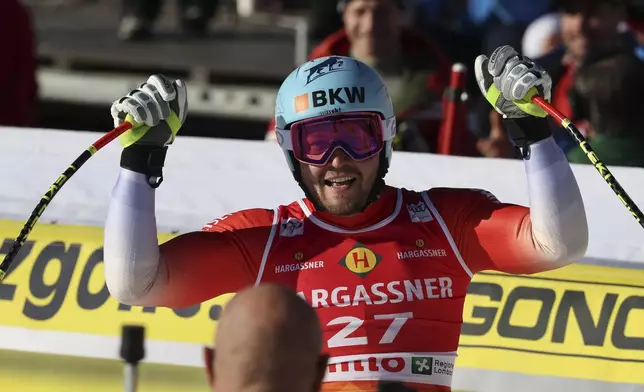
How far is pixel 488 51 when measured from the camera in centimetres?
763

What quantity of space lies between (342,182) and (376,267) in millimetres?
255

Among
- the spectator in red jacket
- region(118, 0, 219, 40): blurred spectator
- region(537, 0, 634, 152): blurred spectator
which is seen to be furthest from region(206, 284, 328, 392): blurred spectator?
region(118, 0, 219, 40): blurred spectator

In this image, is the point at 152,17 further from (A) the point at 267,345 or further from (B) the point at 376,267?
(A) the point at 267,345

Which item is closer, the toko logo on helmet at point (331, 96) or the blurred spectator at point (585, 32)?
the toko logo on helmet at point (331, 96)

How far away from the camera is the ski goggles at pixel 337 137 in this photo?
3.43 m

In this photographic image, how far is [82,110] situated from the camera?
985 centimetres

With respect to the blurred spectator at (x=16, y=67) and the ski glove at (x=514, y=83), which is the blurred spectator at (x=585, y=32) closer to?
the ski glove at (x=514, y=83)

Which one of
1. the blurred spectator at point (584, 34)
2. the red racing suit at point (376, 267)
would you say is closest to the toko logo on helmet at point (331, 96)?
the red racing suit at point (376, 267)

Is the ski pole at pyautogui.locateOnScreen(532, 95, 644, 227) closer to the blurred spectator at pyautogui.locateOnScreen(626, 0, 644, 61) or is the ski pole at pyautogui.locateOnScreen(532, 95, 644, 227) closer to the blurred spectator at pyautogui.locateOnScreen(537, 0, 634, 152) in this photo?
the blurred spectator at pyautogui.locateOnScreen(537, 0, 634, 152)

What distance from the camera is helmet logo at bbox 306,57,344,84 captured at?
11.6ft

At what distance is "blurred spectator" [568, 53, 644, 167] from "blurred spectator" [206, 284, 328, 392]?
9.90ft

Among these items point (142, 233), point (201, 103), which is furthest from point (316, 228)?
point (201, 103)

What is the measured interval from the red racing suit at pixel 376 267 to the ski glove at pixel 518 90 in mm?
244

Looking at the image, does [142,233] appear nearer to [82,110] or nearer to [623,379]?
[623,379]
